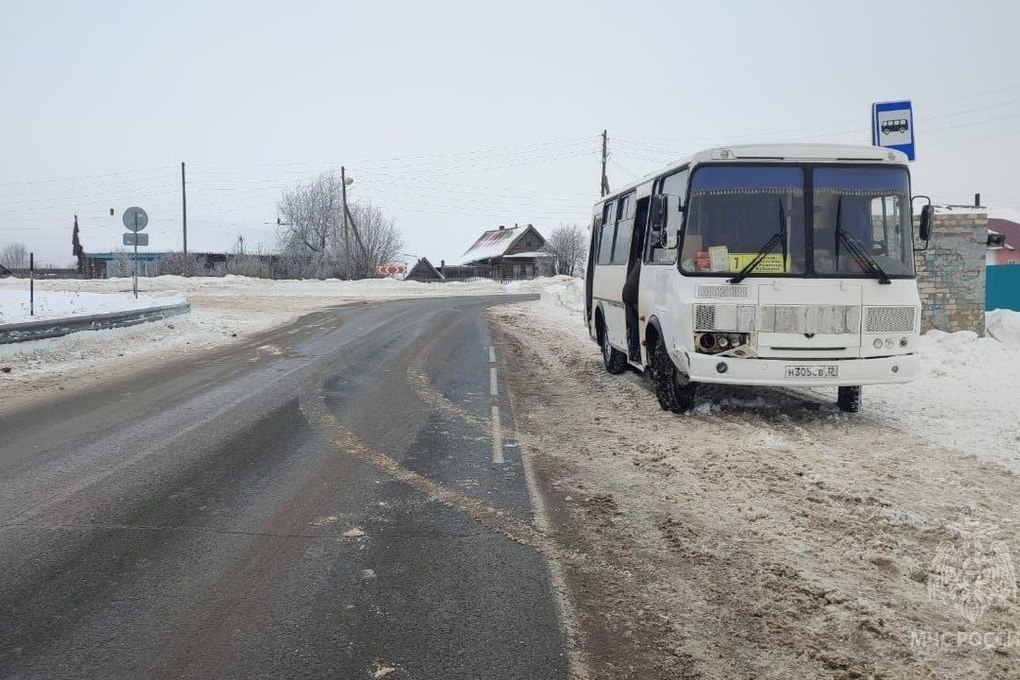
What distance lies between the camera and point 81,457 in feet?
21.7

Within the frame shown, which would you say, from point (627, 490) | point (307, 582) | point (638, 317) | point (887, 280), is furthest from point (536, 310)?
point (307, 582)

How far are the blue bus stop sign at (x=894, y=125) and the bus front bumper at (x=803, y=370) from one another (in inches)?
175

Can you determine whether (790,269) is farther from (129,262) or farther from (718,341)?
(129,262)

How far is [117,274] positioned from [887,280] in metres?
79.6

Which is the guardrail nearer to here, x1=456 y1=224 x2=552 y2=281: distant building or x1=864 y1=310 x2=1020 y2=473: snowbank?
x1=864 y1=310 x2=1020 y2=473: snowbank

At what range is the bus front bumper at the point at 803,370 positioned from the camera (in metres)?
7.64

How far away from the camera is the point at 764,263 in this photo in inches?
310

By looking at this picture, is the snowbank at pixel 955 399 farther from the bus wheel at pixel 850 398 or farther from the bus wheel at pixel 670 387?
the bus wheel at pixel 670 387

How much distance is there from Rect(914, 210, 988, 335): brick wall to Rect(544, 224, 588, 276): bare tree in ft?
242

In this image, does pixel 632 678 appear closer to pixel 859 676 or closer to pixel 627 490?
pixel 859 676

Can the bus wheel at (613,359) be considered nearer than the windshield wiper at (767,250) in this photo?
No

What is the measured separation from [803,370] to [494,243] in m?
82.7

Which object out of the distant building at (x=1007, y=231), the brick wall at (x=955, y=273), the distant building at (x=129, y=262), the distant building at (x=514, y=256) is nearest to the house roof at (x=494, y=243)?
the distant building at (x=514, y=256)

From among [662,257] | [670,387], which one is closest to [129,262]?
[662,257]
